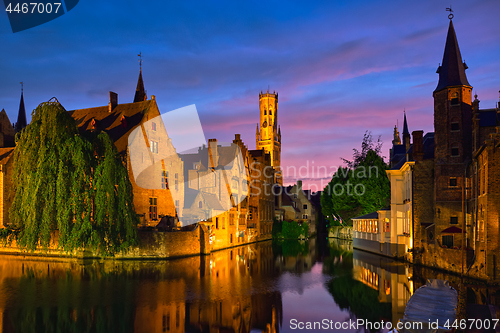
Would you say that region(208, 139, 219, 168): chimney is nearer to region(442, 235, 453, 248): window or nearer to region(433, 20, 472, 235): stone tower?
region(433, 20, 472, 235): stone tower

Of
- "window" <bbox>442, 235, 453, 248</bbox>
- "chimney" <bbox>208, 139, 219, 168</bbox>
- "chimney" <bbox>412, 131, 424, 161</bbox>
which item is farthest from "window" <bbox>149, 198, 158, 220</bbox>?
"window" <bbox>442, 235, 453, 248</bbox>

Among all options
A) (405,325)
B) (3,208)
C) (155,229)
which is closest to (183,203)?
(155,229)

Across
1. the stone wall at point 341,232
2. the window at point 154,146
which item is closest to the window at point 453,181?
the window at point 154,146

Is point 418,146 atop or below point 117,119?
below

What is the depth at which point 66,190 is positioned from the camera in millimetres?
30734

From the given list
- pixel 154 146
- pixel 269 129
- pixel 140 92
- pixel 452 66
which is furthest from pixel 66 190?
pixel 269 129

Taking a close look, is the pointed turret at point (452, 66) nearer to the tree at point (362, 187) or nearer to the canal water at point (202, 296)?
the canal water at point (202, 296)

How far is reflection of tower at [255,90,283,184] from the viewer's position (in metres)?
151

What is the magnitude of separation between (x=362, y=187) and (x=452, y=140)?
1137 inches

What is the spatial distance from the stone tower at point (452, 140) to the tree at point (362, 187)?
26.6 metres

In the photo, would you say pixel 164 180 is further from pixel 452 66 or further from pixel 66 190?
pixel 452 66

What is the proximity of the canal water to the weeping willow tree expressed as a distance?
2.27m

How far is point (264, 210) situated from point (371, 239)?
80.8ft

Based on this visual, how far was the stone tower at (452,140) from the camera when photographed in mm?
30625
